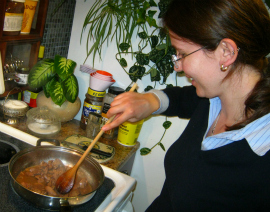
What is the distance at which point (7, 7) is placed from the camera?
117cm

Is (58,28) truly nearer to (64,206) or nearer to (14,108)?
(14,108)

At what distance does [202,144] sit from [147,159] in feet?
2.74

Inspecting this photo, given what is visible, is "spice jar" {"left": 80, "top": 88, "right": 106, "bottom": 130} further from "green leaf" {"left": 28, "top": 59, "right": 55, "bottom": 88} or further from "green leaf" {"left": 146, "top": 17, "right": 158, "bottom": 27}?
"green leaf" {"left": 146, "top": 17, "right": 158, "bottom": 27}

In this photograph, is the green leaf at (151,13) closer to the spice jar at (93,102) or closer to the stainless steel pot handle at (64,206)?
the spice jar at (93,102)

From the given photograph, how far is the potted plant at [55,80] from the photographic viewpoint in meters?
1.37

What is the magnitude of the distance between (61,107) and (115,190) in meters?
0.66

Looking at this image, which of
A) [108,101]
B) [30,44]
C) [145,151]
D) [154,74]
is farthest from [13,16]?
[145,151]

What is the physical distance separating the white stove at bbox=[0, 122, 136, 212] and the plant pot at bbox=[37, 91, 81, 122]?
0.30 meters

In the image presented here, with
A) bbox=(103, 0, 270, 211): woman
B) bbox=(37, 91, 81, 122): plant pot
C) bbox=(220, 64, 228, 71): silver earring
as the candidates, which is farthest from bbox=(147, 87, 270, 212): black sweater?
bbox=(37, 91, 81, 122): plant pot

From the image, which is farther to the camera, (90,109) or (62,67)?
(90,109)

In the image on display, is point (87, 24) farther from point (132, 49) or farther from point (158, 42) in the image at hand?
point (158, 42)

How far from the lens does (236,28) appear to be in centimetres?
74

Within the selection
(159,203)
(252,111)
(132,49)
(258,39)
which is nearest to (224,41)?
(258,39)

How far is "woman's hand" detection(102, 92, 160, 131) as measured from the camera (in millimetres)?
894
